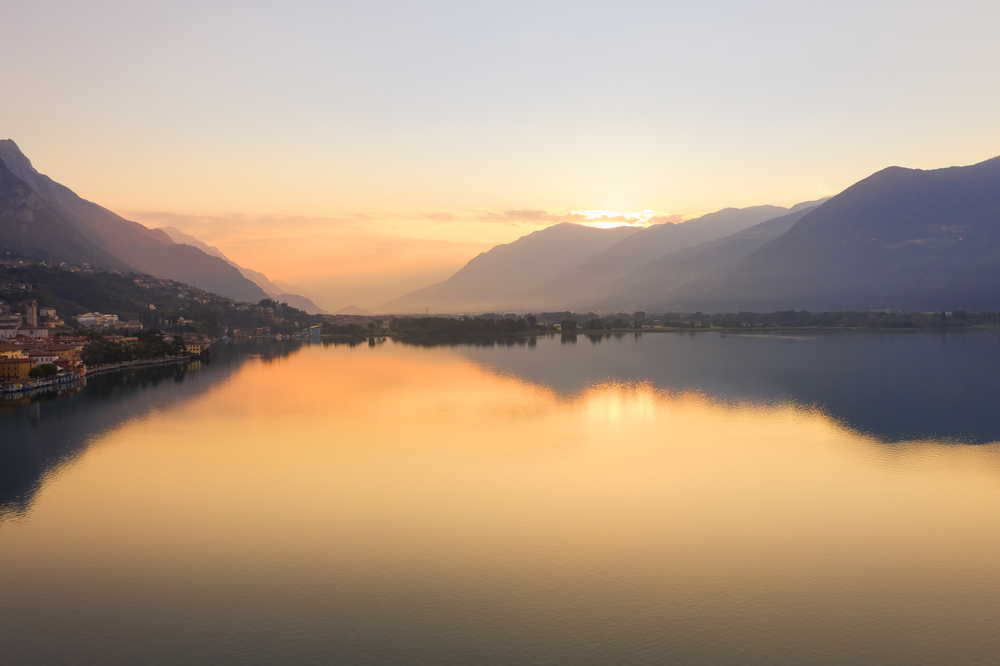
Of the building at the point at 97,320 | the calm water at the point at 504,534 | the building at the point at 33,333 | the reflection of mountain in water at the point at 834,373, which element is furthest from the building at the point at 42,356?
the building at the point at 97,320

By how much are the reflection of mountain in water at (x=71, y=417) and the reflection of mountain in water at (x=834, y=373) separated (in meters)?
23.9

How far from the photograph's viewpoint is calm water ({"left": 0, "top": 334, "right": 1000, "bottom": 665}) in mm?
10789

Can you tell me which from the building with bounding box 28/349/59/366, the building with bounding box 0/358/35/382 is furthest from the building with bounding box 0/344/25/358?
the building with bounding box 0/358/35/382

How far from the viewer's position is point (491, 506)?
1753cm

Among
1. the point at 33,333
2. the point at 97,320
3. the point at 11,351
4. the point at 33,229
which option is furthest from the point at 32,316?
the point at 33,229

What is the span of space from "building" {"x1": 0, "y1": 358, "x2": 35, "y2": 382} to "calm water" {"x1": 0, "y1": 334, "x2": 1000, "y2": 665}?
8.88 m

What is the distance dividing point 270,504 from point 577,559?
8.76 metres

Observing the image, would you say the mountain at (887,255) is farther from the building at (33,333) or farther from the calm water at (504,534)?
the building at (33,333)

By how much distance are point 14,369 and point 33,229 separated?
13731cm

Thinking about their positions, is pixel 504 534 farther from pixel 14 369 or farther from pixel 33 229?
pixel 33 229

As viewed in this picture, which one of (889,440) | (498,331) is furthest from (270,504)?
(498,331)

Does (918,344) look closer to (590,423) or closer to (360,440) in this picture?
(590,423)

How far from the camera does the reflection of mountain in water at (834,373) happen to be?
31047 millimetres

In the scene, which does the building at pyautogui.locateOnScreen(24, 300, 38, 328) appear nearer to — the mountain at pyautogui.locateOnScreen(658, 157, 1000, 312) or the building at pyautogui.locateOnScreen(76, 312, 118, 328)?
the building at pyautogui.locateOnScreen(76, 312, 118, 328)
